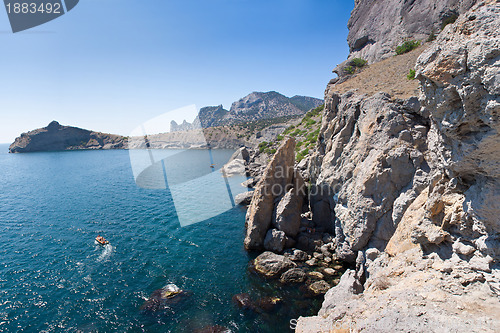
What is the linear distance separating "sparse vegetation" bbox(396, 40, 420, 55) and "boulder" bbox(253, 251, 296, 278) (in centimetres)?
3441

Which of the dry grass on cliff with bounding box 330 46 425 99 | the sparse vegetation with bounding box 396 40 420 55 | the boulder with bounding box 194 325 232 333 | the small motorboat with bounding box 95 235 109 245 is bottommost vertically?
the boulder with bounding box 194 325 232 333

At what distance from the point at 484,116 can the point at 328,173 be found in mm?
19624

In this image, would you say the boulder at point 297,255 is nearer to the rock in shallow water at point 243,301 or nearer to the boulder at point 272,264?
the boulder at point 272,264

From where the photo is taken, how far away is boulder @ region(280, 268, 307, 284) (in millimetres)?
21352

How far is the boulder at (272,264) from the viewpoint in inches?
888

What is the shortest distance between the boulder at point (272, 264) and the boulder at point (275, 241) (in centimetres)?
165

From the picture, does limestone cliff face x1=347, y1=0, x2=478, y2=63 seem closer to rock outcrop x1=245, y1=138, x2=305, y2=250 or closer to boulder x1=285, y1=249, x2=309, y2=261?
rock outcrop x1=245, y1=138, x2=305, y2=250

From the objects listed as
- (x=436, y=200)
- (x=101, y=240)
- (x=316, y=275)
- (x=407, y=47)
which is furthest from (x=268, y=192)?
(x=407, y=47)

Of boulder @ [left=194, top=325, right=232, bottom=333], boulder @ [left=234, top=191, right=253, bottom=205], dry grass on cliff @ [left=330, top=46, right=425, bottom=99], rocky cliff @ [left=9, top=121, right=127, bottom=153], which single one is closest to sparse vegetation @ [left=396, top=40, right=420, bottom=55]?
dry grass on cliff @ [left=330, top=46, right=425, bottom=99]

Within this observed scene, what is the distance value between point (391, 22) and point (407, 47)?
35.5 feet

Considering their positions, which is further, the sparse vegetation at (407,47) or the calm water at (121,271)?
the sparse vegetation at (407,47)

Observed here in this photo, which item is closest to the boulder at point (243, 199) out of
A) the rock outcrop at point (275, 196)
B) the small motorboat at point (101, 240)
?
the rock outcrop at point (275, 196)

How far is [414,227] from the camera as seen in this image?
12609 millimetres

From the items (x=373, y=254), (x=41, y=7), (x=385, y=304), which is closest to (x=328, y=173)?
(x=373, y=254)
